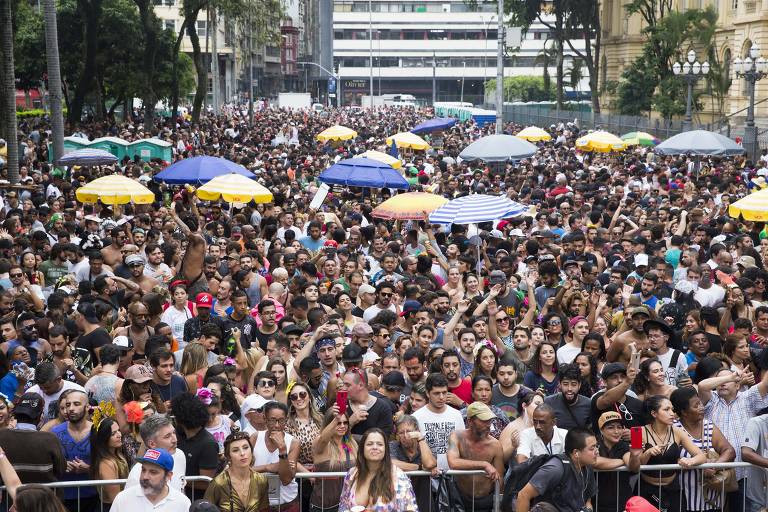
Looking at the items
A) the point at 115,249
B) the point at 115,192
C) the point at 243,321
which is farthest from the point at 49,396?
the point at 115,192

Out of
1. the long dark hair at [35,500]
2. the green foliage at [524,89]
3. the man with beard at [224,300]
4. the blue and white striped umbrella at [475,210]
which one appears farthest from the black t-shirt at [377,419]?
the green foliage at [524,89]

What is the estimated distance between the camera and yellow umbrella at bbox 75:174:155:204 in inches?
625

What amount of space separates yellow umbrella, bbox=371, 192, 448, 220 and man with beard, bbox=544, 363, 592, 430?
7.67 m

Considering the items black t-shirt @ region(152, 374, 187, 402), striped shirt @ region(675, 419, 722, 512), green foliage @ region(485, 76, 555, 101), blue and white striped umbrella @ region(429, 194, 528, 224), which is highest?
green foliage @ region(485, 76, 555, 101)

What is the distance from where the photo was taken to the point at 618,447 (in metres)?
7.54

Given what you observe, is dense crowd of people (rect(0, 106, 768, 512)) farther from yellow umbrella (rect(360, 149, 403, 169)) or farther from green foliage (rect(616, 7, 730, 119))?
green foliage (rect(616, 7, 730, 119))

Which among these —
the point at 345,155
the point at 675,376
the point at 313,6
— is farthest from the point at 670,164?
the point at 313,6

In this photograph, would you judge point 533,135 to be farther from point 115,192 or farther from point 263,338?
point 263,338

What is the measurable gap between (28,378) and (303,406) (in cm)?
258

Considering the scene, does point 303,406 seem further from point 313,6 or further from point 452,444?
point 313,6

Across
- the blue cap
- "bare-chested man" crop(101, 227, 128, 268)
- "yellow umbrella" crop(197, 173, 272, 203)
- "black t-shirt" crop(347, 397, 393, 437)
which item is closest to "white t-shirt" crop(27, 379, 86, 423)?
the blue cap

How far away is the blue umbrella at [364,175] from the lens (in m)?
19.0

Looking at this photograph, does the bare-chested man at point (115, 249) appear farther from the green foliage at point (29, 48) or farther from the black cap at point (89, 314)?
the green foliage at point (29, 48)

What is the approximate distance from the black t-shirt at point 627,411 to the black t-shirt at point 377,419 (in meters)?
1.49
